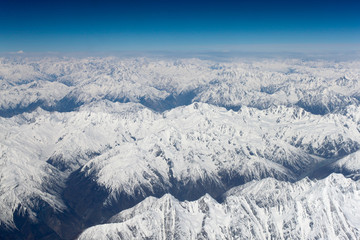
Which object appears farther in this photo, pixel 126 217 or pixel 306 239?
pixel 126 217

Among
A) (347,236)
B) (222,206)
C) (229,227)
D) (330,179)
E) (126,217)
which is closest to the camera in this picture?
(347,236)

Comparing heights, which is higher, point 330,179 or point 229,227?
point 330,179

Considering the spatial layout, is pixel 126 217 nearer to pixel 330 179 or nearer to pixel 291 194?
pixel 291 194

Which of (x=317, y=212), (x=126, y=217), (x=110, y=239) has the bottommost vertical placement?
(x=126, y=217)

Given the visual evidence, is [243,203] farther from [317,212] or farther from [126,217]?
[126,217]

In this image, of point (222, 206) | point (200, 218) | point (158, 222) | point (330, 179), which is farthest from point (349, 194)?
point (158, 222)

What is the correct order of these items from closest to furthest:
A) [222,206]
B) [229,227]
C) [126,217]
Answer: [229,227]
[222,206]
[126,217]

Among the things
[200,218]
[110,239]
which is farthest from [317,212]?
[110,239]
